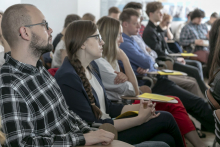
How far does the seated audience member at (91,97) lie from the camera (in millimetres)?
Answer: 1527

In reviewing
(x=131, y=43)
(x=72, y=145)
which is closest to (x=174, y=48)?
(x=131, y=43)

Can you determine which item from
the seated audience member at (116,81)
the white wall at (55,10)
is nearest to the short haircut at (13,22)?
the seated audience member at (116,81)

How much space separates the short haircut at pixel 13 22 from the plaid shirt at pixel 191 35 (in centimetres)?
491

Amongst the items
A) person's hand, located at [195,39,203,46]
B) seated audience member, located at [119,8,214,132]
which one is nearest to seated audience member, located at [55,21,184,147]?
seated audience member, located at [119,8,214,132]

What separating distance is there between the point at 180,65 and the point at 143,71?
1.41 metres

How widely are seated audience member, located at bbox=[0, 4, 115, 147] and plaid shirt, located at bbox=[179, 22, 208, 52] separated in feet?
15.9

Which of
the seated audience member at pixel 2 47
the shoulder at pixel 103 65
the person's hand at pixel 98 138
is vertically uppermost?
the seated audience member at pixel 2 47

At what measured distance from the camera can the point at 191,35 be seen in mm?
5656

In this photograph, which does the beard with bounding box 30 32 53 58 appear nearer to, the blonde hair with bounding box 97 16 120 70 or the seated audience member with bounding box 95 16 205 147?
the seated audience member with bounding box 95 16 205 147

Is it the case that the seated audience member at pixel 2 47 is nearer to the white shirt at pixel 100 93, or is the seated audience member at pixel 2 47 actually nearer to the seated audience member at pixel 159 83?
the white shirt at pixel 100 93

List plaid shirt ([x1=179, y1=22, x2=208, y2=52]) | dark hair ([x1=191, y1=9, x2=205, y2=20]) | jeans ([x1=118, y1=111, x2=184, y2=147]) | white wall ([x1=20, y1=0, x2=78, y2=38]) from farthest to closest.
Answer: plaid shirt ([x1=179, y1=22, x2=208, y2=52]) → dark hair ([x1=191, y1=9, x2=205, y2=20]) → white wall ([x1=20, y1=0, x2=78, y2=38]) → jeans ([x1=118, y1=111, x2=184, y2=147])

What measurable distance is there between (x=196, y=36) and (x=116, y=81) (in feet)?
13.2

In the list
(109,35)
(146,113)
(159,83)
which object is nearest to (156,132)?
(146,113)

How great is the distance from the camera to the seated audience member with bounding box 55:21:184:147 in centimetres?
153
